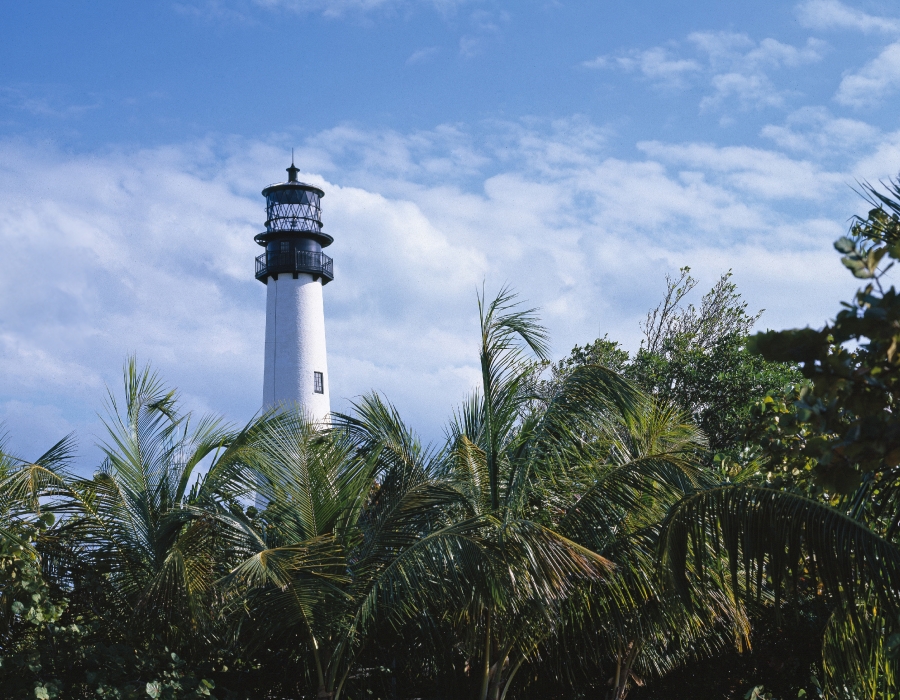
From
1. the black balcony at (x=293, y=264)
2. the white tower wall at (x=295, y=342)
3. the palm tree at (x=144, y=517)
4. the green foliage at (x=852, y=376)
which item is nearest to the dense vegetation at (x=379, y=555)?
the palm tree at (x=144, y=517)

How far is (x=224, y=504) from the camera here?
861cm

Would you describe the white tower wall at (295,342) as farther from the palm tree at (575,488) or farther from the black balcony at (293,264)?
the palm tree at (575,488)

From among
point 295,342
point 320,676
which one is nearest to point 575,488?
point 320,676

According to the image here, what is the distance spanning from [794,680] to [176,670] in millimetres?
6293

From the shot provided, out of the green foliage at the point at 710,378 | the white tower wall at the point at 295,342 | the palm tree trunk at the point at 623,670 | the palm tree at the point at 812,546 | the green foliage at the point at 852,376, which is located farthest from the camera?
the white tower wall at the point at 295,342

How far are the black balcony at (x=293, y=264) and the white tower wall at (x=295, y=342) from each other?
152 millimetres

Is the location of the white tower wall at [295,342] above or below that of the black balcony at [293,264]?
below

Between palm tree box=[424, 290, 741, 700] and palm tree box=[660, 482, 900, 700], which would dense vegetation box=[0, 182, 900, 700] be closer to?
palm tree box=[424, 290, 741, 700]

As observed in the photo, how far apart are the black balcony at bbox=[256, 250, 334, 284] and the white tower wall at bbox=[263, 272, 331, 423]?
0.15 metres

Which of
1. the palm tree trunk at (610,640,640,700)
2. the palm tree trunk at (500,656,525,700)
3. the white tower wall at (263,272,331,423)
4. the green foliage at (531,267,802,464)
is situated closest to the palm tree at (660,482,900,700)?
the palm tree trunk at (500,656,525,700)

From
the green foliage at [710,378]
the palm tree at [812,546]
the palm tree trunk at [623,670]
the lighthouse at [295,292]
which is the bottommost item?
the palm tree trunk at [623,670]

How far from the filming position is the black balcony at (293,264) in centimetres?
2436

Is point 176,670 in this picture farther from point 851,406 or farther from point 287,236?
point 287,236

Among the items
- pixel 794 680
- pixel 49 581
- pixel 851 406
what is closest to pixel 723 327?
pixel 794 680
